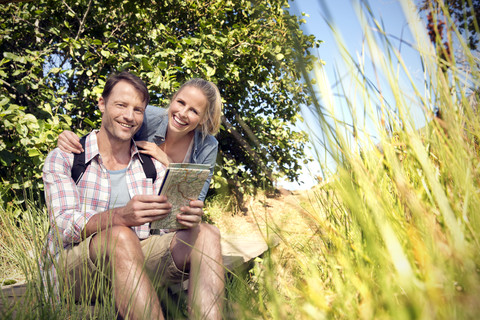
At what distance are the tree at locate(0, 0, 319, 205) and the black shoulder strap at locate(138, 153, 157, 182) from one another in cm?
84

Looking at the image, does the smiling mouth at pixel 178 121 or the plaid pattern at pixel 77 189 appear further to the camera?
the smiling mouth at pixel 178 121

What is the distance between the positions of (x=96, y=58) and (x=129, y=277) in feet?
10.8

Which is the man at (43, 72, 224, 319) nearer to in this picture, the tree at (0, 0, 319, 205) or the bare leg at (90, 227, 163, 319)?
the bare leg at (90, 227, 163, 319)

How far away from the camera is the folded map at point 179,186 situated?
176cm

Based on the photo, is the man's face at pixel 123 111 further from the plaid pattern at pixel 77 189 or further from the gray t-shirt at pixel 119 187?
the gray t-shirt at pixel 119 187

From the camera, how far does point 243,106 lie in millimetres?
5664

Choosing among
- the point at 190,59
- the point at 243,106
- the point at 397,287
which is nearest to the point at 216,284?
the point at 397,287

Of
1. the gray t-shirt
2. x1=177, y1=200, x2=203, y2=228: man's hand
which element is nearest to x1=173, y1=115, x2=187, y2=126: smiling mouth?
the gray t-shirt

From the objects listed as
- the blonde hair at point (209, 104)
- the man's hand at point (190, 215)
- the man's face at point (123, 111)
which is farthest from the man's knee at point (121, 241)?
the blonde hair at point (209, 104)

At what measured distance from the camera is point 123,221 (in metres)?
1.87

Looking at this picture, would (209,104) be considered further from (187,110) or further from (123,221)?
(123,221)

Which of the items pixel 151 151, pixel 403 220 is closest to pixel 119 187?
pixel 151 151

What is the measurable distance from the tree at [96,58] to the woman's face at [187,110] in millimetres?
321

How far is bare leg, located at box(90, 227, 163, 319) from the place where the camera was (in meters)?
1.53
